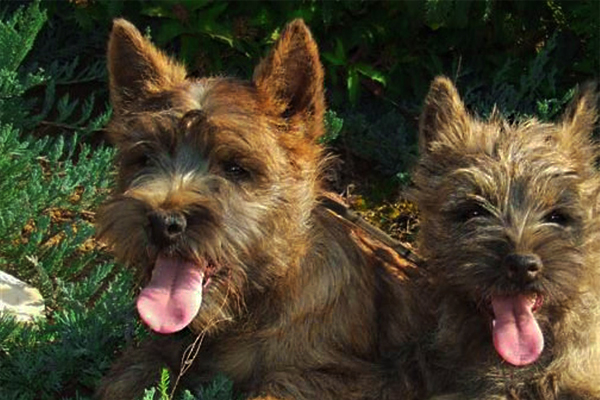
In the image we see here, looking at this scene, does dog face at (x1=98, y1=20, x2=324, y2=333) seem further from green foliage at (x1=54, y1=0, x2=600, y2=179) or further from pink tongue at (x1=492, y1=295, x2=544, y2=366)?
green foliage at (x1=54, y1=0, x2=600, y2=179)

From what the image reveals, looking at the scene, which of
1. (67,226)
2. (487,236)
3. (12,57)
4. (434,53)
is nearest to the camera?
(487,236)

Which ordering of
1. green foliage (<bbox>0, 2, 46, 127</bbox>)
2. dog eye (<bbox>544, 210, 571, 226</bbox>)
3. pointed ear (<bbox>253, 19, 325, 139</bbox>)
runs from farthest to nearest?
green foliage (<bbox>0, 2, 46, 127</bbox>) → pointed ear (<bbox>253, 19, 325, 139</bbox>) → dog eye (<bbox>544, 210, 571, 226</bbox>)

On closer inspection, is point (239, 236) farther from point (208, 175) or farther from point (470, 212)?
point (470, 212)

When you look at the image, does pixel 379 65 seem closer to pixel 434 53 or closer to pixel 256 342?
pixel 434 53

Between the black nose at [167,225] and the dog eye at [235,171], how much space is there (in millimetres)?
465

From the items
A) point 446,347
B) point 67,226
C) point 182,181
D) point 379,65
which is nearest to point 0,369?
point 67,226

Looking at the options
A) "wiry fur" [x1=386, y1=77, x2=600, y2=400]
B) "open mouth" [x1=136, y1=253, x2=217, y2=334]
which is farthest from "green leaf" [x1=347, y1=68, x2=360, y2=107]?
"open mouth" [x1=136, y1=253, x2=217, y2=334]

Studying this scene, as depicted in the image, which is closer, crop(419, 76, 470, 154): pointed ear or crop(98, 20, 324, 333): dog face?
crop(98, 20, 324, 333): dog face

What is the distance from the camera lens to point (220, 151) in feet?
16.9

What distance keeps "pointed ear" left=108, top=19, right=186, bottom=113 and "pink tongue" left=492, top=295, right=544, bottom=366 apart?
182 cm

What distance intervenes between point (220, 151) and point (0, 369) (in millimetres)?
1634

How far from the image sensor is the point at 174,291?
4.90 meters

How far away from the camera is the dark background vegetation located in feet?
22.2

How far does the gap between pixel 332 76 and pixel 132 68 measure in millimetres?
2257
